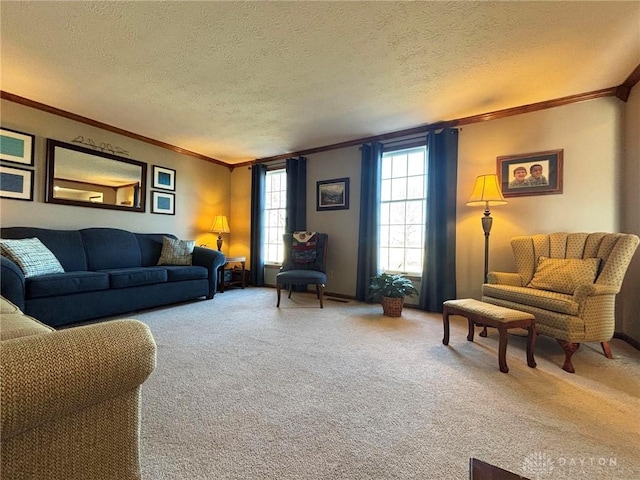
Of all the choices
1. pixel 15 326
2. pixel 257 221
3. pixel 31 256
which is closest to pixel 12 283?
pixel 31 256

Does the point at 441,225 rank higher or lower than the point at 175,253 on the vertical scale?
higher

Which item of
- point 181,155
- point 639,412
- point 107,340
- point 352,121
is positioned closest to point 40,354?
point 107,340

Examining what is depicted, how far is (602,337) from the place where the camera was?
83.3 inches

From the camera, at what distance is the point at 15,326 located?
117cm

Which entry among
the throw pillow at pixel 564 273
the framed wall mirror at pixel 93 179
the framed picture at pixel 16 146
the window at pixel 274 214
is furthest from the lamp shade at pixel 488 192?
the framed picture at pixel 16 146

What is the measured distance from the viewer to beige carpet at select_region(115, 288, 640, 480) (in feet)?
3.77

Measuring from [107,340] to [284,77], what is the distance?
2553 millimetres

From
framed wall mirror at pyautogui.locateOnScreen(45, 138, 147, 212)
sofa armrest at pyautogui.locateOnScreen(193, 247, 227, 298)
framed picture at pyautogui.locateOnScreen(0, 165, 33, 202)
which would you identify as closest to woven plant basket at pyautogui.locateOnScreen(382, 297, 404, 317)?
sofa armrest at pyautogui.locateOnScreen(193, 247, 227, 298)

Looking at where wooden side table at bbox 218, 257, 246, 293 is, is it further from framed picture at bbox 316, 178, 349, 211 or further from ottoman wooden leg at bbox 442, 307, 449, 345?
ottoman wooden leg at bbox 442, 307, 449, 345

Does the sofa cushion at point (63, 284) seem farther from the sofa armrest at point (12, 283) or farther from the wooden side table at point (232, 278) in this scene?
the wooden side table at point (232, 278)

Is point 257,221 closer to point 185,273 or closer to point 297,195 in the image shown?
point 297,195

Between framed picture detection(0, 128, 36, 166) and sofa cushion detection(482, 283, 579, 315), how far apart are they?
5021mm

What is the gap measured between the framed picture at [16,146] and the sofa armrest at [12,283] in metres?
1.49

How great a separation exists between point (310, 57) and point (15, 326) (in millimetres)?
2422
